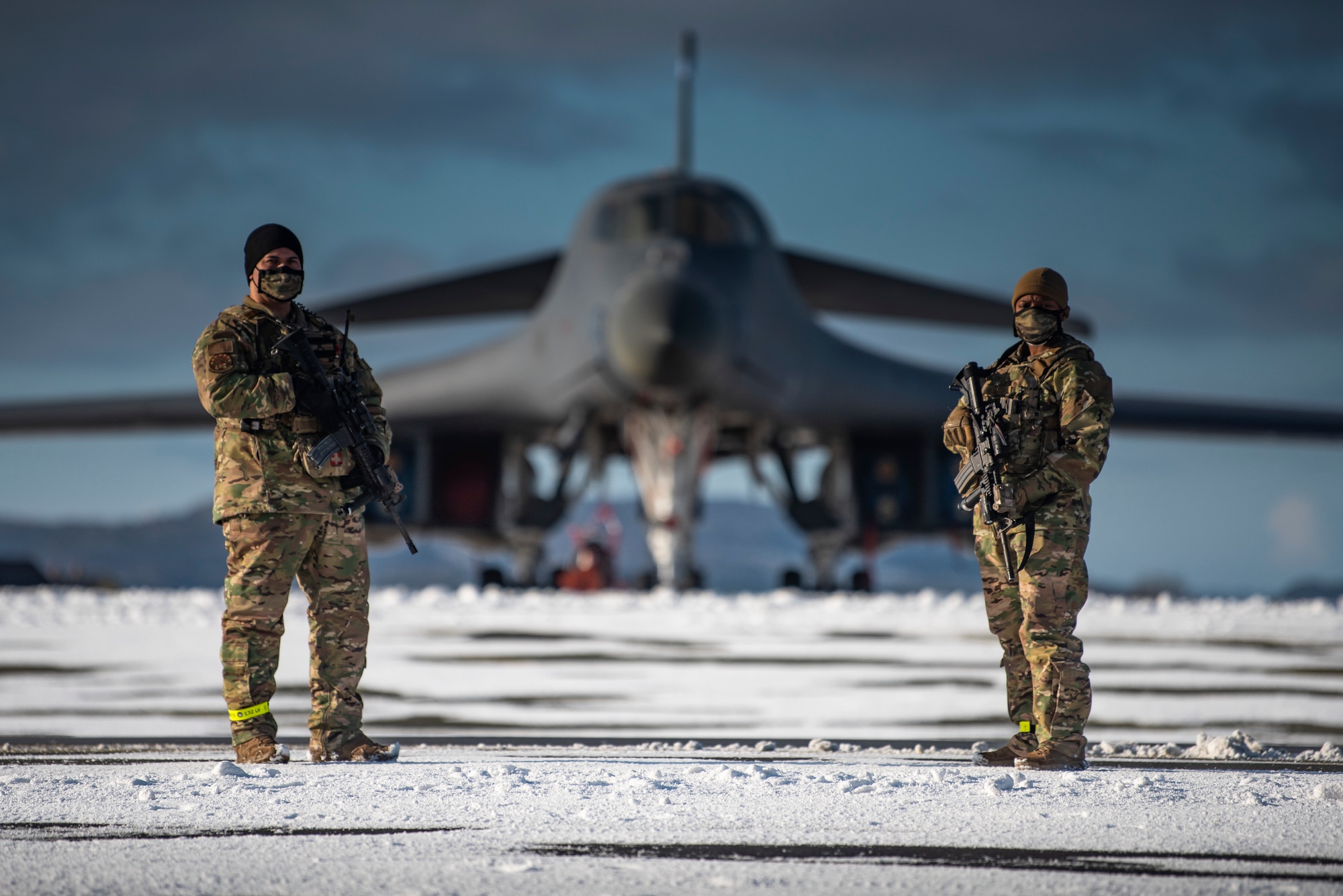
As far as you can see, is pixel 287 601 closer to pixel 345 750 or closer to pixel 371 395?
pixel 345 750

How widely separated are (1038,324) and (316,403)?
2201 mm

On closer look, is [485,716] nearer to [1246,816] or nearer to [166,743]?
[166,743]

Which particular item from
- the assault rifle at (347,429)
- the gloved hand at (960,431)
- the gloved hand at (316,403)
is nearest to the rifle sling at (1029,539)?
the gloved hand at (960,431)

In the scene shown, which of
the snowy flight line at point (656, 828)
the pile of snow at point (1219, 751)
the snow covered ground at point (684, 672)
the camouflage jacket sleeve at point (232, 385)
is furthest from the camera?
the snow covered ground at point (684, 672)

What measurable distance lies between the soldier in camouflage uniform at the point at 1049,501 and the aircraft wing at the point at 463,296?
16301 millimetres

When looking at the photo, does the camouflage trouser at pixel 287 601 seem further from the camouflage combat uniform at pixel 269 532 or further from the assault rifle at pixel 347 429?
the assault rifle at pixel 347 429

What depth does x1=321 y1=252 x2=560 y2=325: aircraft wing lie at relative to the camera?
65.9 ft

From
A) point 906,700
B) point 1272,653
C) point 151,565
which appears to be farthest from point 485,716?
point 151,565

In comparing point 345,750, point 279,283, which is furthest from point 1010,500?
point 279,283

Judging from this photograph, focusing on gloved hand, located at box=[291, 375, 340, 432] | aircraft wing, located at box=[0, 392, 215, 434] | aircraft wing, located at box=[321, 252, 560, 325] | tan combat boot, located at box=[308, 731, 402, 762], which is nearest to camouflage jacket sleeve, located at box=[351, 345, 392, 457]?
gloved hand, located at box=[291, 375, 340, 432]

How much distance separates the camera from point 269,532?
3.97m

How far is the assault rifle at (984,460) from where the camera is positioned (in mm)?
4000

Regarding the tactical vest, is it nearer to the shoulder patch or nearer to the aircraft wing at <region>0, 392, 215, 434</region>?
the shoulder patch

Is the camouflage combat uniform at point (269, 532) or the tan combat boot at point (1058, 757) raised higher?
the camouflage combat uniform at point (269, 532)
